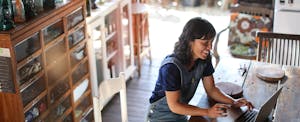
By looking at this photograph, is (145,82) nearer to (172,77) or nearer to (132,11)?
(132,11)

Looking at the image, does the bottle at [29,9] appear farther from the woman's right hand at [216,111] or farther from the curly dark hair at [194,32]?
the woman's right hand at [216,111]

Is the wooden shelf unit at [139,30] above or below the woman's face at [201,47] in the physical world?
below

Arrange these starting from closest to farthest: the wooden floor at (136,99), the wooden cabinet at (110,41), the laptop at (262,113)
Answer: the laptop at (262,113), the wooden cabinet at (110,41), the wooden floor at (136,99)

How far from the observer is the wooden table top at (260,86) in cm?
222

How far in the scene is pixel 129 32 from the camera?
4277 millimetres

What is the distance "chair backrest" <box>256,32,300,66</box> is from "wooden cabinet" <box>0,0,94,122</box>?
1295 millimetres

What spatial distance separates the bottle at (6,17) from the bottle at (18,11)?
32mm

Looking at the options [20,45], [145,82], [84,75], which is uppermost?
→ [20,45]

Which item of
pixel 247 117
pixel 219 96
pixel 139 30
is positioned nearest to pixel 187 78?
pixel 219 96

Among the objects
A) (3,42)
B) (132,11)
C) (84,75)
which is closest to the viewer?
(3,42)

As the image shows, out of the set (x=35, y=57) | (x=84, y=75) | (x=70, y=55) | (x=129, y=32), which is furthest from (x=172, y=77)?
(x=129, y=32)

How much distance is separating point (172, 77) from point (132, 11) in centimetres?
227

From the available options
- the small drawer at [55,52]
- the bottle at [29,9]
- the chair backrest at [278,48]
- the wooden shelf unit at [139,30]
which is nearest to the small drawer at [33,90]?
the small drawer at [55,52]

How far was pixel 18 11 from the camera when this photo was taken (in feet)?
7.87
